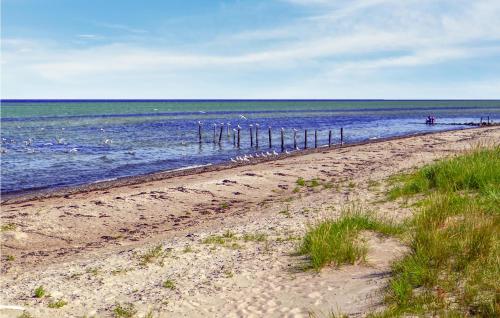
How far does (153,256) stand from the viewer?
10.3 metres

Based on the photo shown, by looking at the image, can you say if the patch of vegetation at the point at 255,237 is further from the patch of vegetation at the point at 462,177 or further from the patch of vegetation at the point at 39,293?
the patch of vegetation at the point at 462,177

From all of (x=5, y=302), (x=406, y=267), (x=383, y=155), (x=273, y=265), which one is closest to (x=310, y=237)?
A: (x=273, y=265)

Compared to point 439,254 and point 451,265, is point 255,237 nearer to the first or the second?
point 439,254

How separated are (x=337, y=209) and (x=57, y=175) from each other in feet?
69.6

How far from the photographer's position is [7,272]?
10.9 m

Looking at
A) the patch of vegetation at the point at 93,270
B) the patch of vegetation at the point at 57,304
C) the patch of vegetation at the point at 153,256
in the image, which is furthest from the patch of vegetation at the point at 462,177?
the patch of vegetation at the point at 57,304

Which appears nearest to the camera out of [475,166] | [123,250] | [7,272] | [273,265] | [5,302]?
[5,302]

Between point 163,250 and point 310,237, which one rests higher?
point 310,237

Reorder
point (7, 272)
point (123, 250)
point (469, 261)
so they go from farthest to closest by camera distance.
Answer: point (123, 250), point (7, 272), point (469, 261)

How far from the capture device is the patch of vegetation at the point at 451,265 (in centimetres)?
614

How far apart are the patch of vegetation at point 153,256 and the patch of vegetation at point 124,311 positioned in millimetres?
2059

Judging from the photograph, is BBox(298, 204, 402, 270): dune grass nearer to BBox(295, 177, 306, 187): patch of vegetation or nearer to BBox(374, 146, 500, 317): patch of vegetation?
BBox(374, 146, 500, 317): patch of vegetation

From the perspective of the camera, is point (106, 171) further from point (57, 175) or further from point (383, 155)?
point (383, 155)

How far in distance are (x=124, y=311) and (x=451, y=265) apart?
200 inches
